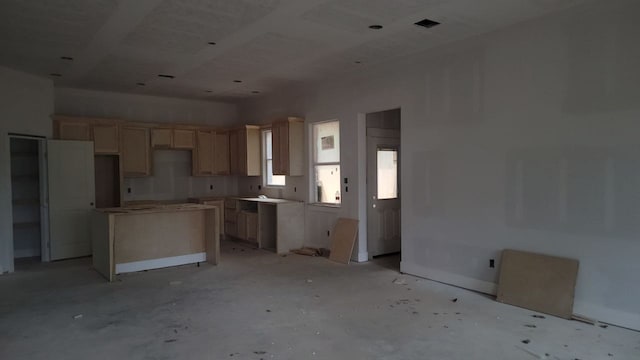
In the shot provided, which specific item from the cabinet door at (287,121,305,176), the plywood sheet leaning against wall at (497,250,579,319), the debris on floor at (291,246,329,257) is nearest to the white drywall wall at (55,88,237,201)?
the cabinet door at (287,121,305,176)

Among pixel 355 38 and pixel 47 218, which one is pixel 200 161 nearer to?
pixel 47 218

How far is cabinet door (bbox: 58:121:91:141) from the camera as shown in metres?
7.18

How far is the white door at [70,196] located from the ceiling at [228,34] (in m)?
1.24

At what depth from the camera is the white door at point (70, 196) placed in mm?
6859

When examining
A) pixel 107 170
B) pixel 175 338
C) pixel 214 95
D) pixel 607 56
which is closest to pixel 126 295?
pixel 175 338

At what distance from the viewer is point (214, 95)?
852cm

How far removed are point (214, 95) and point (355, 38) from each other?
14.7ft

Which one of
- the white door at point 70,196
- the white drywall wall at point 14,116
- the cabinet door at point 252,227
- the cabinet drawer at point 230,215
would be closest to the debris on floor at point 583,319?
the cabinet door at point 252,227

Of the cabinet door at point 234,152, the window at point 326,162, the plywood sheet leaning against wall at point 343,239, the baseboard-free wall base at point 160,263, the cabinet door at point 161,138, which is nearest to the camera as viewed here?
the baseboard-free wall base at point 160,263

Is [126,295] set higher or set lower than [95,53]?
lower

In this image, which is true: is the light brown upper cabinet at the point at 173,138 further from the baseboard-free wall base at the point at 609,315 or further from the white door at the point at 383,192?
the baseboard-free wall base at the point at 609,315

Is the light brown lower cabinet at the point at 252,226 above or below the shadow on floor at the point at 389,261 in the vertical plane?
above

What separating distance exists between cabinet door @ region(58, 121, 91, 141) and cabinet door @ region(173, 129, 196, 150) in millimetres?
1575

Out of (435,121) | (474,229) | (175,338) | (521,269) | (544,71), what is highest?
(544,71)
